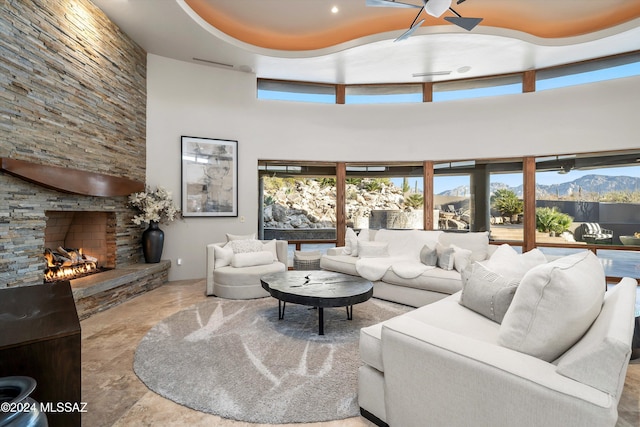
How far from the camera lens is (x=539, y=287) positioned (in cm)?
136

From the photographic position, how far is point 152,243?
4.84 meters

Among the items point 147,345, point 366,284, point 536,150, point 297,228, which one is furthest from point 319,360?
point 536,150

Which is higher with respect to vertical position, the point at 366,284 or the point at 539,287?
the point at 539,287

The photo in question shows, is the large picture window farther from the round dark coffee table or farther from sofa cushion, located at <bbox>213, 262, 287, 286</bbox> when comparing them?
the round dark coffee table

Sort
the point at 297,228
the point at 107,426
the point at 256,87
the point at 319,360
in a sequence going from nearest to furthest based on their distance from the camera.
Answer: the point at 107,426 → the point at 319,360 → the point at 256,87 → the point at 297,228

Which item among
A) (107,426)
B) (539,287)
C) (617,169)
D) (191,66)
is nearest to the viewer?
(539,287)

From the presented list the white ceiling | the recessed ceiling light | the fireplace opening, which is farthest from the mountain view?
the fireplace opening

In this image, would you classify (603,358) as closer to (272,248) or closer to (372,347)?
(372,347)

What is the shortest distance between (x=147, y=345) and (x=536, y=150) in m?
6.54

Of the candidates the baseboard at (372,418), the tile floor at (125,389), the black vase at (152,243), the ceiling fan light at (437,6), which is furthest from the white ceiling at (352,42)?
the baseboard at (372,418)

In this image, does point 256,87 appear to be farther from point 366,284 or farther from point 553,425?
point 553,425

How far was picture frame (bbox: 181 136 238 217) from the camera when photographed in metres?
5.39

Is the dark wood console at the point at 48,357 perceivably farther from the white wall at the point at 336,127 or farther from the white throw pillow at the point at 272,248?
the white wall at the point at 336,127

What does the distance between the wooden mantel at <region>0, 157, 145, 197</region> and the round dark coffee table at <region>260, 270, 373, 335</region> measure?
245cm
